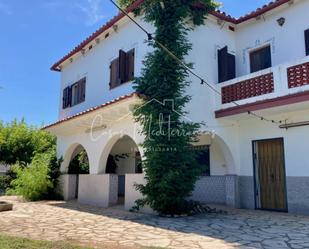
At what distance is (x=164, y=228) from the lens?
9.11 metres

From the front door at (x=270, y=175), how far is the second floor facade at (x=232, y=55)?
2.08 m

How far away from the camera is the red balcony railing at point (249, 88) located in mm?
11812

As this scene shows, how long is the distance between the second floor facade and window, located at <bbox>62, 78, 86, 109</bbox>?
5.96 ft

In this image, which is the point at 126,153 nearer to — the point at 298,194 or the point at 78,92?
the point at 78,92

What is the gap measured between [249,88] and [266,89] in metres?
0.73

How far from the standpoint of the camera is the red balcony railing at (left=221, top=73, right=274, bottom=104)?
11812 millimetres

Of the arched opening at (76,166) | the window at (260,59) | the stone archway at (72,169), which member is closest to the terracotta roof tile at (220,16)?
the window at (260,59)

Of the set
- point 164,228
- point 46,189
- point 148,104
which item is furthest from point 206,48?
point 46,189

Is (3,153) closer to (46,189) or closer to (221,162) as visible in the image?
(46,189)

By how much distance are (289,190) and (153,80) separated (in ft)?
20.3

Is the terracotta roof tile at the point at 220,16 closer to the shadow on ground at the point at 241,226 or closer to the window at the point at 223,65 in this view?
the window at the point at 223,65

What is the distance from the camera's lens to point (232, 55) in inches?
568

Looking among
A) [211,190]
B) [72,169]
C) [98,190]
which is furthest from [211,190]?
[72,169]

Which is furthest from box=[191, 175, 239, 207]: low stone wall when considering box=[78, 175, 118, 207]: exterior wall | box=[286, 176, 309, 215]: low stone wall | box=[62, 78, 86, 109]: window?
box=[62, 78, 86, 109]: window
